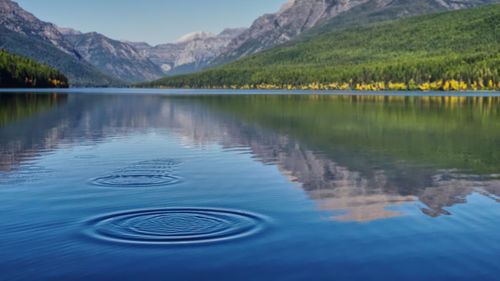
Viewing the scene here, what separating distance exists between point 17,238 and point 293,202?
8.48 m

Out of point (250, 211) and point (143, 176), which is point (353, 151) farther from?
point (250, 211)

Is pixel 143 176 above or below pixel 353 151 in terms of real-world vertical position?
below

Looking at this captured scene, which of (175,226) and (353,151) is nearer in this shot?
(175,226)

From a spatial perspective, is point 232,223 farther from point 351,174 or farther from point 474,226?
point 351,174

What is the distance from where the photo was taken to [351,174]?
24.3m

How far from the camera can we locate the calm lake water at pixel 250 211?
472 inches

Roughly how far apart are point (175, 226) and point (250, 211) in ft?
9.08

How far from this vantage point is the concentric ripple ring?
13.8 m

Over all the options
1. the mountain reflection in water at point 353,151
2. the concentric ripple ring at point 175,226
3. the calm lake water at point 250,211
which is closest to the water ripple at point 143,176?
the calm lake water at point 250,211

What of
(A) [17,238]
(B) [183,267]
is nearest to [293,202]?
(B) [183,267]

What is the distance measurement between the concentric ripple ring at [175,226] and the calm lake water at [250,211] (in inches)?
1.9

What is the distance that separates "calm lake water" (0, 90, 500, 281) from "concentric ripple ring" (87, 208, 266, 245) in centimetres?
5

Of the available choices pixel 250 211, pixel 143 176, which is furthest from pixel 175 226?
pixel 143 176

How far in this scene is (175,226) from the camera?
15.0 meters
